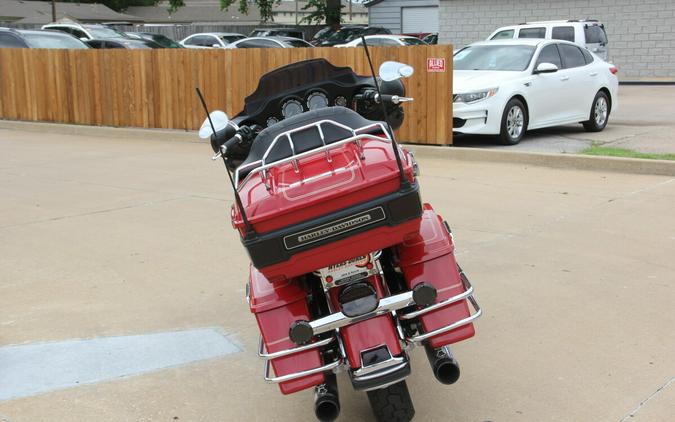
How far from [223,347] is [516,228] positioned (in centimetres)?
336

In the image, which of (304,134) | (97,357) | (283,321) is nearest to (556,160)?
(97,357)

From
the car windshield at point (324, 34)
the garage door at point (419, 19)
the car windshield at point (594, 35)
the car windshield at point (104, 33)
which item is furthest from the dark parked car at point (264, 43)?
the garage door at point (419, 19)

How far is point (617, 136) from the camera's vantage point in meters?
12.8

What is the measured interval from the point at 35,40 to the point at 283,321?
54.5 ft

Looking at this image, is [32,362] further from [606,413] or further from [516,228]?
[516,228]

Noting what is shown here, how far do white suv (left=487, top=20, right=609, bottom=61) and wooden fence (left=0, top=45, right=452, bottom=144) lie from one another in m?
8.15

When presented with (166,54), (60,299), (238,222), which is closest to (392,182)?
(238,222)

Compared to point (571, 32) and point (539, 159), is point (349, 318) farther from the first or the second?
point (571, 32)

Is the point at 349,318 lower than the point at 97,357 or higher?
higher

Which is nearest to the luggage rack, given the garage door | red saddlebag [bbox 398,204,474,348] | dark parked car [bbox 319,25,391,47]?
red saddlebag [bbox 398,204,474,348]

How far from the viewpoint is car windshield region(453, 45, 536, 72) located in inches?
489

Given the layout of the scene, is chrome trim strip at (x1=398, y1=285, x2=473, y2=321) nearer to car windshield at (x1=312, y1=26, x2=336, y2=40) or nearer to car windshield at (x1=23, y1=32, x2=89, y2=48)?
car windshield at (x1=23, y1=32, x2=89, y2=48)

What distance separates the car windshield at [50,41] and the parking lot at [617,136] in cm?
981

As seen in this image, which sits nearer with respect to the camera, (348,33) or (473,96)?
(473,96)
